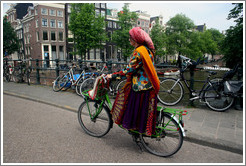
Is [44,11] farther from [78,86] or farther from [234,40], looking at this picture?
[78,86]

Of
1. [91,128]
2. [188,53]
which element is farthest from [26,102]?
[188,53]

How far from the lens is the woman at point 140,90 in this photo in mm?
2385

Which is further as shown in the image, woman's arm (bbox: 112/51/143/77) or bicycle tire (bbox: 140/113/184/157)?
bicycle tire (bbox: 140/113/184/157)

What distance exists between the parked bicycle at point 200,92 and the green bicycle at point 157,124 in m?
1.78

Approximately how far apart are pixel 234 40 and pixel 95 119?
16.2m

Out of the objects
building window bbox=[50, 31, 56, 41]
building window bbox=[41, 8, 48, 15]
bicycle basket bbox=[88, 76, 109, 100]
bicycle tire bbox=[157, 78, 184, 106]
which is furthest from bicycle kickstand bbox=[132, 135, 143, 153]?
building window bbox=[41, 8, 48, 15]

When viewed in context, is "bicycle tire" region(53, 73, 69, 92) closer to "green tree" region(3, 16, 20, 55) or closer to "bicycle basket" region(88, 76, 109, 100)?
"bicycle basket" region(88, 76, 109, 100)

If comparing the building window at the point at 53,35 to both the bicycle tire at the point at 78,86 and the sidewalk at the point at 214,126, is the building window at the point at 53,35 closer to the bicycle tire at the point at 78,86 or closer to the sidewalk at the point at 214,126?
the bicycle tire at the point at 78,86

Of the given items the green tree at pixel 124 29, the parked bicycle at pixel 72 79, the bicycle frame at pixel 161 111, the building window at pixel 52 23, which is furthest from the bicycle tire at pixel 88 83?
the building window at pixel 52 23

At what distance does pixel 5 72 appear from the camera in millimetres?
10383

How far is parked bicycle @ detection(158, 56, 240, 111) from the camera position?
429 centimetres

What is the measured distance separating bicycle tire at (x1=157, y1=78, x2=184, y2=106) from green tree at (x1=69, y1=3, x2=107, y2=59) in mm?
20330

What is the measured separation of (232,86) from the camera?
13.6 feet

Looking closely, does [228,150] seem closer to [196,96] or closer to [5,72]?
[196,96]
